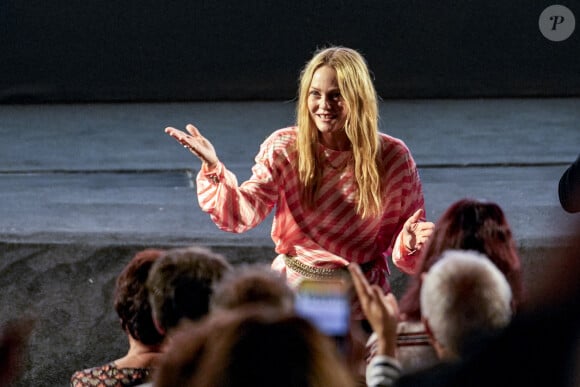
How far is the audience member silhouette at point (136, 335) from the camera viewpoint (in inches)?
106

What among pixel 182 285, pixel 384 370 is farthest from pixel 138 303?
pixel 384 370

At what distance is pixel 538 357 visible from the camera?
1.11 m

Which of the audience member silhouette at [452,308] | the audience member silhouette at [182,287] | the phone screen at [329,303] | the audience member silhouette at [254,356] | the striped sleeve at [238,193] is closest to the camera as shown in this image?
the audience member silhouette at [254,356]

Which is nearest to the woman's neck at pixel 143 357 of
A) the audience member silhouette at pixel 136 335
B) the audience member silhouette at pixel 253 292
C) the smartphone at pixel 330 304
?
the audience member silhouette at pixel 136 335

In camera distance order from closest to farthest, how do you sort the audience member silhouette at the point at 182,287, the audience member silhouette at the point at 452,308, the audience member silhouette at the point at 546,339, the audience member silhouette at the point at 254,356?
the audience member silhouette at the point at 546,339 < the audience member silhouette at the point at 254,356 < the audience member silhouette at the point at 452,308 < the audience member silhouette at the point at 182,287

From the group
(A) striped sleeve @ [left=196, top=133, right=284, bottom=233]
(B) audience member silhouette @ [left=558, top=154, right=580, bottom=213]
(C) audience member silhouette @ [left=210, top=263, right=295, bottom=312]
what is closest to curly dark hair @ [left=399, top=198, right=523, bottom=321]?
(B) audience member silhouette @ [left=558, top=154, right=580, bottom=213]

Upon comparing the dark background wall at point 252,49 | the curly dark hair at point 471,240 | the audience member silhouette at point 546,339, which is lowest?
the dark background wall at point 252,49

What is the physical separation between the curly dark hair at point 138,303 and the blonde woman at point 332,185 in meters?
0.81

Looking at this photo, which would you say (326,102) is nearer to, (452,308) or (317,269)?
(317,269)

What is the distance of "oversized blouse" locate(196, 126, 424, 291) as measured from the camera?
140 inches

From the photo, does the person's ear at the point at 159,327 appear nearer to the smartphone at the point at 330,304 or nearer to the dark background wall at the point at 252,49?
the smartphone at the point at 330,304

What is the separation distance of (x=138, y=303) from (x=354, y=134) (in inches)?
45.2

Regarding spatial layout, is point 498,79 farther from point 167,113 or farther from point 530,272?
point 530,272

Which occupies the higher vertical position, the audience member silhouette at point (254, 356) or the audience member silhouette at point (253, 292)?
the audience member silhouette at point (254, 356)
